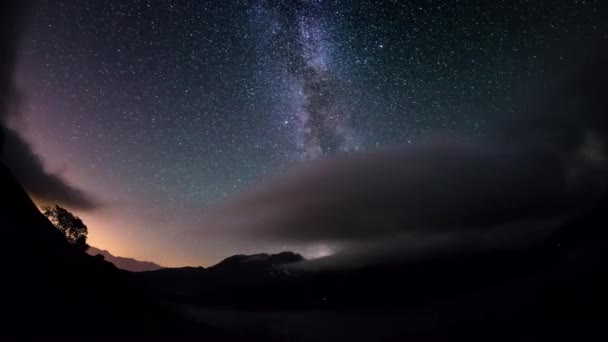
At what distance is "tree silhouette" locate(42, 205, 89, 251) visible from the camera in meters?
44.5

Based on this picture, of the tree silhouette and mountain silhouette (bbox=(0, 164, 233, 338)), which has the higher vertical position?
the tree silhouette

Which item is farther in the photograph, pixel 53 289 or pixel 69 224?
pixel 69 224

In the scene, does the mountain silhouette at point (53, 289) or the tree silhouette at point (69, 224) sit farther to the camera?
the tree silhouette at point (69, 224)

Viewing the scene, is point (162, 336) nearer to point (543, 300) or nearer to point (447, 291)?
point (543, 300)

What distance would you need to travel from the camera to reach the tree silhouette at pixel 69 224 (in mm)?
44500

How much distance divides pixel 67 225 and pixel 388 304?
6099 inches

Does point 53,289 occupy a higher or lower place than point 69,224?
lower

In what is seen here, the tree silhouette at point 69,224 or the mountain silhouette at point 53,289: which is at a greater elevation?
the tree silhouette at point 69,224

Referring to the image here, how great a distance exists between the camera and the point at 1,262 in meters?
18.2

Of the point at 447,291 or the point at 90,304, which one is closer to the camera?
the point at 90,304

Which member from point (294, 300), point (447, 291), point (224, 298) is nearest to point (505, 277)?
point (447, 291)

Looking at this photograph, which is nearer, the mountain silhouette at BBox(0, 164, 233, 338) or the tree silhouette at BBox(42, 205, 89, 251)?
the mountain silhouette at BBox(0, 164, 233, 338)

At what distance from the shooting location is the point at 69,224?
45594 mm

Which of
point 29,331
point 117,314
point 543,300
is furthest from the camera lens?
point 543,300
